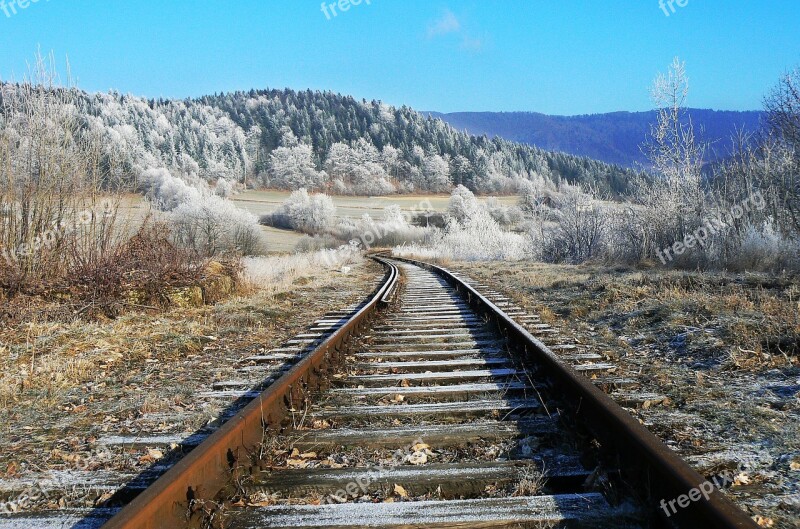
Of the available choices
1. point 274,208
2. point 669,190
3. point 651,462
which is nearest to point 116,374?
point 651,462

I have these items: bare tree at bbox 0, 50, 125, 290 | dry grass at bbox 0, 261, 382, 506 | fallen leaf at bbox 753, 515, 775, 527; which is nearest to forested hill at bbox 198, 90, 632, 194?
bare tree at bbox 0, 50, 125, 290

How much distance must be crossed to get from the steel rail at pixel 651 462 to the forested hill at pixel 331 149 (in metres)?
121

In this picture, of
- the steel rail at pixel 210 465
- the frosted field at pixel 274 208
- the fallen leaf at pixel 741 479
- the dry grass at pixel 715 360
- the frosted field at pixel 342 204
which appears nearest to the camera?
the steel rail at pixel 210 465

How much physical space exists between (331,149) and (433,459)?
6087 inches

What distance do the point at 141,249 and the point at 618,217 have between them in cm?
2179

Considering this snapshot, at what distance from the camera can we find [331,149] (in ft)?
499

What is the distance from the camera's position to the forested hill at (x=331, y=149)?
133 metres

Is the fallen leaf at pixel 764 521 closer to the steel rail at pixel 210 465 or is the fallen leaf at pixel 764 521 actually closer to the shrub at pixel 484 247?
the steel rail at pixel 210 465

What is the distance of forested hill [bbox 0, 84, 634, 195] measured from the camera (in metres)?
133

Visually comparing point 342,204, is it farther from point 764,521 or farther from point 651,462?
point 764,521

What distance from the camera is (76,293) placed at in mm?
7969

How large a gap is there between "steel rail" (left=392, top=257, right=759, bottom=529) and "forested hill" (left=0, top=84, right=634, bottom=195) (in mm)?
121425

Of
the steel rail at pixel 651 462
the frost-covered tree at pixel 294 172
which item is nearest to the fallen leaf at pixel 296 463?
the steel rail at pixel 651 462

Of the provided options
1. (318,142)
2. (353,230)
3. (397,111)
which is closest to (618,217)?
(353,230)
